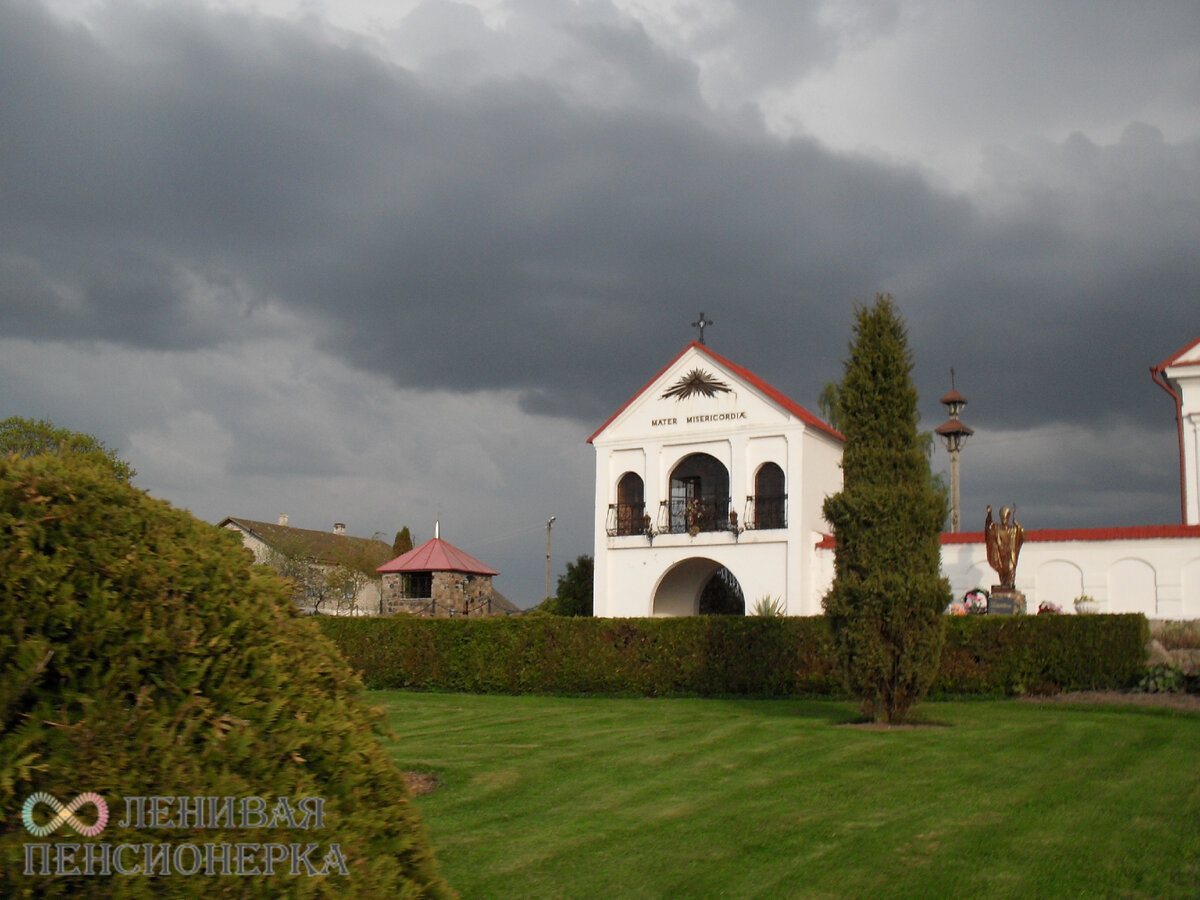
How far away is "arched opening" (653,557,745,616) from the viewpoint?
35.1m

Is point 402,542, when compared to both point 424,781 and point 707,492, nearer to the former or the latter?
point 707,492

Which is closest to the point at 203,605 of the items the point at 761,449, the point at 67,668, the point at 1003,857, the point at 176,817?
the point at 67,668

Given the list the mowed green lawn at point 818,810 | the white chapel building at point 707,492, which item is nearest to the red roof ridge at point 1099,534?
the white chapel building at point 707,492

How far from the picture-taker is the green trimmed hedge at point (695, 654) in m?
19.0

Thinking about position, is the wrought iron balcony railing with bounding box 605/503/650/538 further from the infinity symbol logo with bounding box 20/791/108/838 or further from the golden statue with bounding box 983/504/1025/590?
the infinity symbol logo with bounding box 20/791/108/838

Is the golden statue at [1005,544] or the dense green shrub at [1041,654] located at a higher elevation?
the golden statue at [1005,544]

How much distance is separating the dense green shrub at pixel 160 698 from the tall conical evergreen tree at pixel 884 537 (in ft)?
40.1

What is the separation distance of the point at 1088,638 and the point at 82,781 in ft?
63.0

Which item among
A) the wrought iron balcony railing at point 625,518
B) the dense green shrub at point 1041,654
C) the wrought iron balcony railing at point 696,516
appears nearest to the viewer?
the dense green shrub at point 1041,654

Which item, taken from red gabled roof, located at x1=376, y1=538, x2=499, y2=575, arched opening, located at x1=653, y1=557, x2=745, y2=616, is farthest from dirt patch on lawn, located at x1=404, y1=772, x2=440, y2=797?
red gabled roof, located at x1=376, y1=538, x2=499, y2=575

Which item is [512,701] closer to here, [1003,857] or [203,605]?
[1003,857]

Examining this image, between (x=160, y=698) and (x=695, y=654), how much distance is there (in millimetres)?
19795

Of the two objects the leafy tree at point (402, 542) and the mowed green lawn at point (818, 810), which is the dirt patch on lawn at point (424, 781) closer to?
the mowed green lawn at point (818, 810)

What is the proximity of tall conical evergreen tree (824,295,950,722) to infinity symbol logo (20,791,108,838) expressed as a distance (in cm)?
1314
